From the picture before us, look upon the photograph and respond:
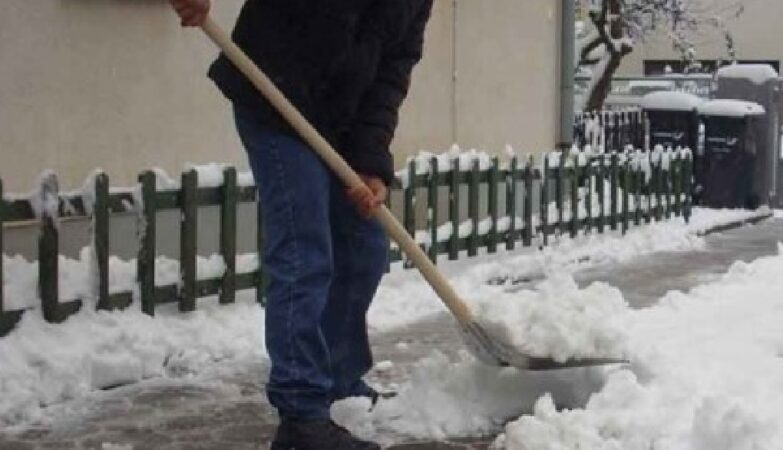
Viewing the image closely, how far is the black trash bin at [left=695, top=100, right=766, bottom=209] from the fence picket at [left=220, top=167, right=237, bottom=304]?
366 inches

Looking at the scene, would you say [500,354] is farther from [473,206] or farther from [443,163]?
[473,206]

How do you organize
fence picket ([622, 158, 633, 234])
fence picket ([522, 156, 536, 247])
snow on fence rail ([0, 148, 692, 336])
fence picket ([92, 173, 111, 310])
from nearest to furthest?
snow on fence rail ([0, 148, 692, 336]), fence picket ([92, 173, 111, 310]), fence picket ([522, 156, 536, 247]), fence picket ([622, 158, 633, 234])

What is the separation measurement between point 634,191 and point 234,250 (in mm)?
6373

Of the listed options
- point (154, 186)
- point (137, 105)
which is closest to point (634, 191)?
point (137, 105)

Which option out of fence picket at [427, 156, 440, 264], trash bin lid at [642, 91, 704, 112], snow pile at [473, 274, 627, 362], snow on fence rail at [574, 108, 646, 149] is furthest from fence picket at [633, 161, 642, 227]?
snow pile at [473, 274, 627, 362]

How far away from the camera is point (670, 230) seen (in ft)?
41.7

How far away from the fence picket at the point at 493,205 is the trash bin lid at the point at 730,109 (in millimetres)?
5952

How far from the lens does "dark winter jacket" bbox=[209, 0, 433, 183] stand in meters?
4.32

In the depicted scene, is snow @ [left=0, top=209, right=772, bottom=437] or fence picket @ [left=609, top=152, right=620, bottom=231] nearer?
snow @ [left=0, top=209, right=772, bottom=437]

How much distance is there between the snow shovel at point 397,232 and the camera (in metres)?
4.24

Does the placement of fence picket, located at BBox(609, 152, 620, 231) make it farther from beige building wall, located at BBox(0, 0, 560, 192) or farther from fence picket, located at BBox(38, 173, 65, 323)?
fence picket, located at BBox(38, 173, 65, 323)

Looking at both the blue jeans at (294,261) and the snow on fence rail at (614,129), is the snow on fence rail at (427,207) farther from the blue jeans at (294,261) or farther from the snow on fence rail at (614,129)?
the snow on fence rail at (614,129)

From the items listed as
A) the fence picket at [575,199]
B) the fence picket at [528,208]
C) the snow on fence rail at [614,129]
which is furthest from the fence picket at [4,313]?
the snow on fence rail at [614,129]

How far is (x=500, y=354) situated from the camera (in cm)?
469
